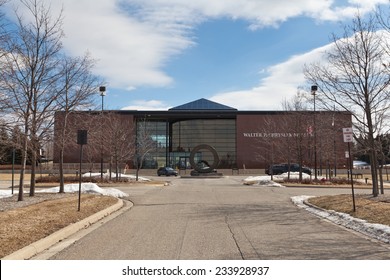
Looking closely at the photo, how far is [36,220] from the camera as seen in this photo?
1069 centimetres

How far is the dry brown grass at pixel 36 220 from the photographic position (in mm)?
8023

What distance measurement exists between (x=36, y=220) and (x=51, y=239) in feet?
7.71

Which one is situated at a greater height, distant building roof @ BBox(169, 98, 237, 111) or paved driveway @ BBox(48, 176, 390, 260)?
distant building roof @ BBox(169, 98, 237, 111)

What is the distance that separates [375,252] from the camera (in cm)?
755

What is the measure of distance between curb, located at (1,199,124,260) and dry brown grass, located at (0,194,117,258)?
14cm

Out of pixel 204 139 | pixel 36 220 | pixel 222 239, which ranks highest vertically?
pixel 204 139

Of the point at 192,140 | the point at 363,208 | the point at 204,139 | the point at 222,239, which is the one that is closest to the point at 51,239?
the point at 222,239

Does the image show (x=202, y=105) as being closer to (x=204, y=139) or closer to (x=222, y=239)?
(x=204, y=139)

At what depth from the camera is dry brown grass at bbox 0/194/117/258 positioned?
8.02 m

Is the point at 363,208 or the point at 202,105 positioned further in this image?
the point at 202,105

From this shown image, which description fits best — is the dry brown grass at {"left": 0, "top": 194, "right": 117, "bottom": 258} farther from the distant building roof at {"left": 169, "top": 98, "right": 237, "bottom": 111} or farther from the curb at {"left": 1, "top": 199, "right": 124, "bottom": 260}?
the distant building roof at {"left": 169, "top": 98, "right": 237, "bottom": 111}

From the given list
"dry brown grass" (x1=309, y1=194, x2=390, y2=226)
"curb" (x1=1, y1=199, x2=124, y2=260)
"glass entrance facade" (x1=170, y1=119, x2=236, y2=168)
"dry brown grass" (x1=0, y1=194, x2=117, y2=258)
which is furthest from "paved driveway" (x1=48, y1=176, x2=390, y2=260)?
"glass entrance facade" (x1=170, y1=119, x2=236, y2=168)

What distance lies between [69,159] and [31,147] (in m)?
59.4

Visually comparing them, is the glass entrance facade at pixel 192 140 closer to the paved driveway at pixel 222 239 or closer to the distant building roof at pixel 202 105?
the distant building roof at pixel 202 105
